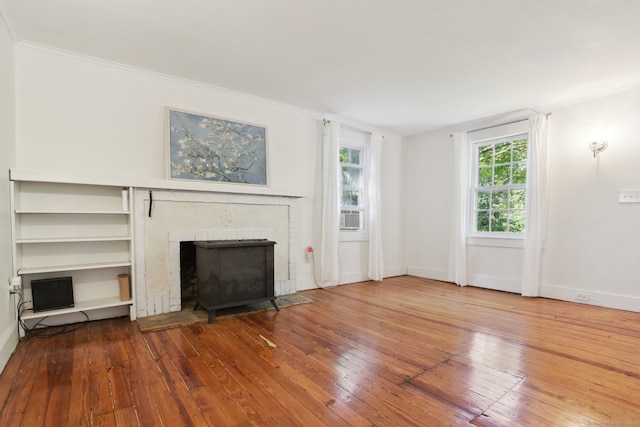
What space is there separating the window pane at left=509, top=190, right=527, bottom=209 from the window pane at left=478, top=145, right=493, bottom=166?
0.59 m

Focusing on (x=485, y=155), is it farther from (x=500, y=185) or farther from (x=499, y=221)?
(x=499, y=221)

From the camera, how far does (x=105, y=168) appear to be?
2951 millimetres

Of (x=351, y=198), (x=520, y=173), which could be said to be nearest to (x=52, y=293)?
(x=351, y=198)

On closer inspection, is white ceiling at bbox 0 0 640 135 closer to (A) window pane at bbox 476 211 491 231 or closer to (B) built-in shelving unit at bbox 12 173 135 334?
(B) built-in shelving unit at bbox 12 173 135 334

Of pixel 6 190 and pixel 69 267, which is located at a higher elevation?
pixel 6 190

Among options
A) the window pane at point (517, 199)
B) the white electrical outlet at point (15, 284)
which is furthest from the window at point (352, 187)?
the white electrical outlet at point (15, 284)

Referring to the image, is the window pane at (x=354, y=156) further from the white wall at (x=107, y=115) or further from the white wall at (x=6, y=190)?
the white wall at (x=6, y=190)

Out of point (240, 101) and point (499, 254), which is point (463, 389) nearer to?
point (499, 254)

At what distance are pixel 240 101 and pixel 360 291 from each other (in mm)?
2979

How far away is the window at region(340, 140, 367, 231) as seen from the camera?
488 cm

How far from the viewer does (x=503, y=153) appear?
458cm

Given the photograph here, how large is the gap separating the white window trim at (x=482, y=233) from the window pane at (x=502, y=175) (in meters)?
0.11

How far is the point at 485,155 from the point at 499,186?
1.84ft

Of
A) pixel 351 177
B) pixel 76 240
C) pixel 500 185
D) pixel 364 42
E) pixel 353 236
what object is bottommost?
pixel 353 236
